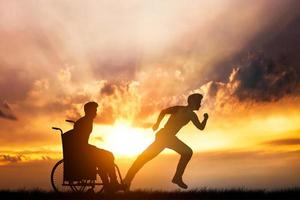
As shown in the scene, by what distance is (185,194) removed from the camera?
58.3 ft

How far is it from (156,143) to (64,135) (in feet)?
10.8

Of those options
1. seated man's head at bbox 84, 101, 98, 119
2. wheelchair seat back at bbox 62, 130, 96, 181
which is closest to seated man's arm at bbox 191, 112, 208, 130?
seated man's head at bbox 84, 101, 98, 119

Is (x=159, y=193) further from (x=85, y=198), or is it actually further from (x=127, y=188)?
(x=85, y=198)

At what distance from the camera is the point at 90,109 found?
52.7ft

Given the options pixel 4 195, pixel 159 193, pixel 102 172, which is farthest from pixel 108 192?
pixel 4 195

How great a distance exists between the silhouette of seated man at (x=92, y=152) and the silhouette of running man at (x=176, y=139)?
1399 millimetres

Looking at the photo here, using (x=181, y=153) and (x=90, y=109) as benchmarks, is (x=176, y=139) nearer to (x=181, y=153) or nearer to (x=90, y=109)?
(x=181, y=153)

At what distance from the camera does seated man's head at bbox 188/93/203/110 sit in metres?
18.1

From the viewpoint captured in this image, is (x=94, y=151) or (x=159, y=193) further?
(x=159, y=193)

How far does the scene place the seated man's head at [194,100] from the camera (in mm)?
18109

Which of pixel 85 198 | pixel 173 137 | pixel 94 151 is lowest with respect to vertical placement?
pixel 85 198

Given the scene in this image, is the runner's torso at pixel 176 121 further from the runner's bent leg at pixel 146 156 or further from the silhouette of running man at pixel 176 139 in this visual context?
the runner's bent leg at pixel 146 156

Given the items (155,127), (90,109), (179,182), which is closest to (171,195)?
(179,182)

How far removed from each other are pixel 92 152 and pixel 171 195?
9.72 ft
